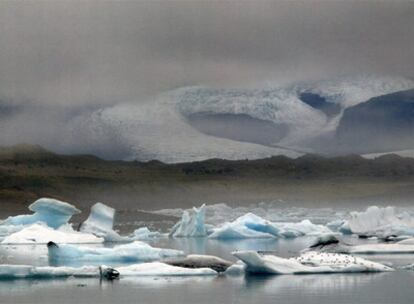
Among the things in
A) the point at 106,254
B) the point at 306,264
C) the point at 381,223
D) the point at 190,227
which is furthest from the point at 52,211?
the point at 306,264

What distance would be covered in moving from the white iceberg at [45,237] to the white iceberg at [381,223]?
9217 millimetres

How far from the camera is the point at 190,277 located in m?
19.8

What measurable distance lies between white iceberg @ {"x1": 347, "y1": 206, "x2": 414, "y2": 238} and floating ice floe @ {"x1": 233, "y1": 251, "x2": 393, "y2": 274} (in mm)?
14364

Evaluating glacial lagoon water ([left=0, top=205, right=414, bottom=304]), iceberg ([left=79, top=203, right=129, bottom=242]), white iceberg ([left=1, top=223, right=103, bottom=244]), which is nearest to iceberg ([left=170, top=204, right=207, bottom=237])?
iceberg ([left=79, top=203, right=129, bottom=242])

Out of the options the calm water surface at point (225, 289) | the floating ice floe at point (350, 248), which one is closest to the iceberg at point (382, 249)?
the floating ice floe at point (350, 248)

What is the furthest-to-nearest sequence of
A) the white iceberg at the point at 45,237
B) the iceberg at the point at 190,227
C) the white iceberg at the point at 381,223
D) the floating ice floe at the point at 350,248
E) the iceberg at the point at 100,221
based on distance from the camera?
the iceberg at the point at 190,227 < the iceberg at the point at 100,221 < the white iceberg at the point at 381,223 < the white iceberg at the point at 45,237 < the floating ice floe at the point at 350,248

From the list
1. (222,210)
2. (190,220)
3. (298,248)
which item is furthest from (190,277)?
(222,210)

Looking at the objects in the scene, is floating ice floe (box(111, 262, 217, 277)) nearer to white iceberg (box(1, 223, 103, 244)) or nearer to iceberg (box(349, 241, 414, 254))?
iceberg (box(349, 241, 414, 254))

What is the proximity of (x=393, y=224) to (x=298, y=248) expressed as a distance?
6.96 m

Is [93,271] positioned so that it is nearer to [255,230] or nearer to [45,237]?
[45,237]

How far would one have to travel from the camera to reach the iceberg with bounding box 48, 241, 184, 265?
2333 cm

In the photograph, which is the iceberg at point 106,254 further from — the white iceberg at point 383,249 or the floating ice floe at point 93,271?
the white iceberg at point 383,249

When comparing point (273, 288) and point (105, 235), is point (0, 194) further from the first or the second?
point (273, 288)

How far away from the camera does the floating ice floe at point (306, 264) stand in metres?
19.6
